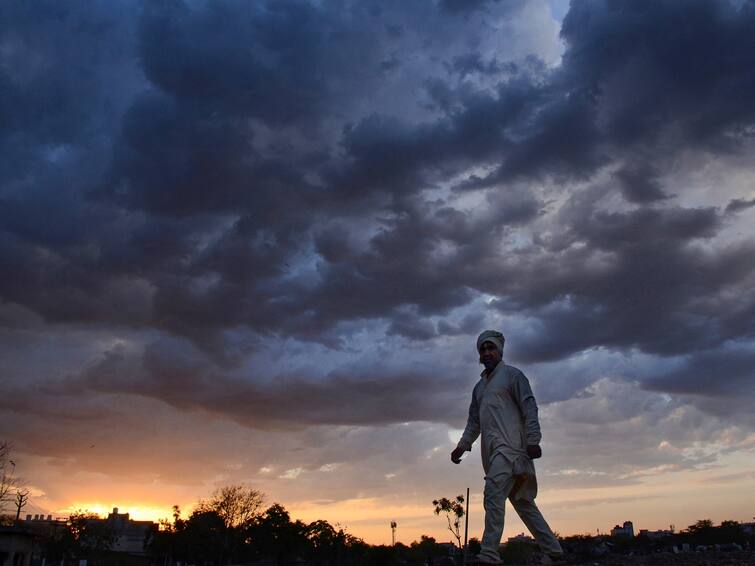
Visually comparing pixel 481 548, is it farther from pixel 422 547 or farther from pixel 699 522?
pixel 422 547

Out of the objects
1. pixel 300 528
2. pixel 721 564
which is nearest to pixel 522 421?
pixel 721 564

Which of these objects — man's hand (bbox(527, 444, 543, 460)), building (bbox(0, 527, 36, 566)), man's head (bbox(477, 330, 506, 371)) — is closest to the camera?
man's hand (bbox(527, 444, 543, 460))

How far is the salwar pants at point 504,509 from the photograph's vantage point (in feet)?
25.0

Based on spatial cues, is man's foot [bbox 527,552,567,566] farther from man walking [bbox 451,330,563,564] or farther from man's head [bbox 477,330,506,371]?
man's head [bbox 477,330,506,371]

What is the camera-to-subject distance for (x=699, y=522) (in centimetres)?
4212

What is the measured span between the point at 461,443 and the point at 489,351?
1254mm

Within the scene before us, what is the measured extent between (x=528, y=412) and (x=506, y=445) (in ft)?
1.53

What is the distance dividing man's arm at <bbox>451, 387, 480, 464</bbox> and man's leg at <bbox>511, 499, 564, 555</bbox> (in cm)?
101

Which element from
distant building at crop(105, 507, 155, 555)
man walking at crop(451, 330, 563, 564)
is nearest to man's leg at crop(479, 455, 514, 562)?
man walking at crop(451, 330, 563, 564)

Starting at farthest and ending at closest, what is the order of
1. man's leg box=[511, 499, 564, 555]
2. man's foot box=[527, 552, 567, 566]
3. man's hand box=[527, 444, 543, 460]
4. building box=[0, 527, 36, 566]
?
1. building box=[0, 527, 36, 566]
2. man's hand box=[527, 444, 543, 460]
3. man's leg box=[511, 499, 564, 555]
4. man's foot box=[527, 552, 567, 566]

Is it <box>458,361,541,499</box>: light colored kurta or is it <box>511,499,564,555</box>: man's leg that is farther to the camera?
<box>458,361,541,499</box>: light colored kurta

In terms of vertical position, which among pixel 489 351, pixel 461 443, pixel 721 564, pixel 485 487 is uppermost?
pixel 489 351

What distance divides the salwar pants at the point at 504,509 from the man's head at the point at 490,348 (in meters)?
1.29

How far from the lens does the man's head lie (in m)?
8.84
